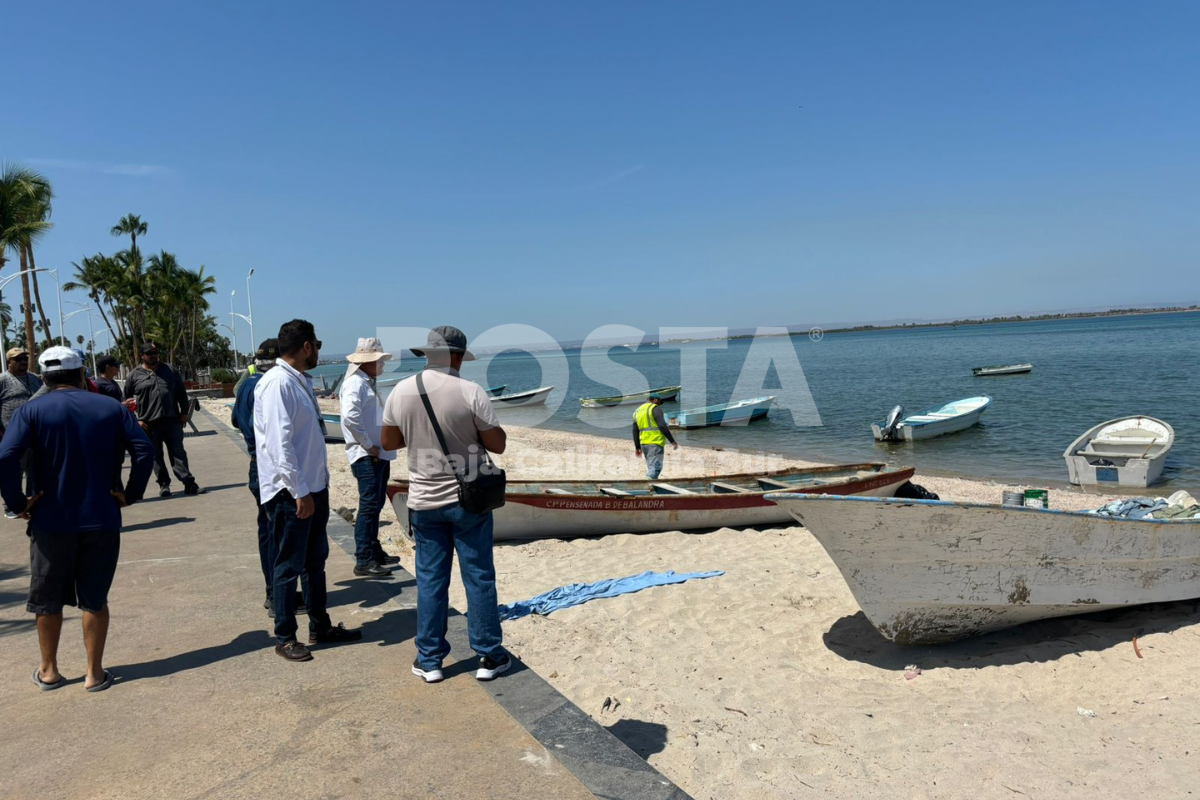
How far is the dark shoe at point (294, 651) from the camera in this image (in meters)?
4.00

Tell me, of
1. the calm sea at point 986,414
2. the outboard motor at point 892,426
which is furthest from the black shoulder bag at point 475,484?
the outboard motor at point 892,426

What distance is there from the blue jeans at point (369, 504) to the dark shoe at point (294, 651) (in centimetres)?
185

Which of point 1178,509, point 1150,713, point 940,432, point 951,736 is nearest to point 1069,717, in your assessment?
point 1150,713

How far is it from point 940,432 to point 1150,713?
762 inches

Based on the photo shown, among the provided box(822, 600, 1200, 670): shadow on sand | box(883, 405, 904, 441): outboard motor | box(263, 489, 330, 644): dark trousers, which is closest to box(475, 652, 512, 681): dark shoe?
box(263, 489, 330, 644): dark trousers

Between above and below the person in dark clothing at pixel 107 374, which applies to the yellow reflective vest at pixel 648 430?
below

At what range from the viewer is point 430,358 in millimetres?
3762

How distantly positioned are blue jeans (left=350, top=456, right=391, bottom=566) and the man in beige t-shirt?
2310mm

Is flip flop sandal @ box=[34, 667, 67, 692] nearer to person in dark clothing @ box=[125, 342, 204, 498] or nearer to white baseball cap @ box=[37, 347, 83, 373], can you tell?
white baseball cap @ box=[37, 347, 83, 373]

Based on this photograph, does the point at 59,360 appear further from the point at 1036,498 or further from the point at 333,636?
the point at 1036,498

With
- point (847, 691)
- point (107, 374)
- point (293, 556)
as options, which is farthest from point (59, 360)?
point (107, 374)

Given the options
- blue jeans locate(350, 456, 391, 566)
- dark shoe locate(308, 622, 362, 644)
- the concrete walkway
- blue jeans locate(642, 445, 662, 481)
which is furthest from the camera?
blue jeans locate(642, 445, 662, 481)

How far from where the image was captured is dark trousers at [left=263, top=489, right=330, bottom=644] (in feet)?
13.0

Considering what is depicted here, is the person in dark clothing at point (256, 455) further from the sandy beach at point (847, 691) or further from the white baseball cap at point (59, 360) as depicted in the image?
the sandy beach at point (847, 691)
